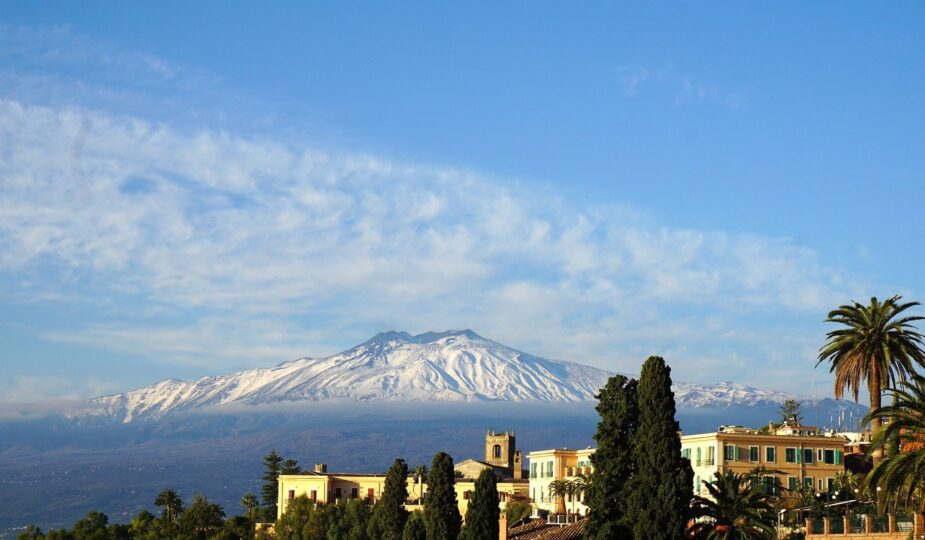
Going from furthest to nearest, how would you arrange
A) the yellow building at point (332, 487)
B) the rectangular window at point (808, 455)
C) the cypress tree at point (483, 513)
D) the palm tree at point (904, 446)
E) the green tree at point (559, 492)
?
the yellow building at point (332, 487), the green tree at point (559, 492), the rectangular window at point (808, 455), the cypress tree at point (483, 513), the palm tree at point (904, 446)

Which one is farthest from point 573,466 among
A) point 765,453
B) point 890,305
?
point 890,305

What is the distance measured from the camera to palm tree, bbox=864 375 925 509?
60250mm

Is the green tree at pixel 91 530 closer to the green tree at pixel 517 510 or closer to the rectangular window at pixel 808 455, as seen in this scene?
the green tree at pixel 517 510

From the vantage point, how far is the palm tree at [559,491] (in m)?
128

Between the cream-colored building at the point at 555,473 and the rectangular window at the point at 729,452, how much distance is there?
71.4ft

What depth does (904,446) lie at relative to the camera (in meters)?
62.9

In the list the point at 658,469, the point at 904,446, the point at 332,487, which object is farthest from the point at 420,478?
the point at 904,446

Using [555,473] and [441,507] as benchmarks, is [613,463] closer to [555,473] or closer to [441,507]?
[441,507]

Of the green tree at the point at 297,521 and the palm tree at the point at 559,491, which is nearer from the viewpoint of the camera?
the palm tree at the point at 559,491

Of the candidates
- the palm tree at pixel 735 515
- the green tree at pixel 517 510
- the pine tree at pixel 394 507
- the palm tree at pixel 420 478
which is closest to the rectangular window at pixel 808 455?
the green tree at pixel 517 510

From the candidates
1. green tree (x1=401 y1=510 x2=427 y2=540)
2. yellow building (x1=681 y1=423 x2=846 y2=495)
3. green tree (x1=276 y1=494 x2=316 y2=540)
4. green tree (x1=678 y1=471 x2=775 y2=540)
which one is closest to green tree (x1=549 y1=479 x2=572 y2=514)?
yellow building (x1=681 y1=423 x2=846 y2=495)

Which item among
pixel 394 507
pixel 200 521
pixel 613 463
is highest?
pixel 613 463

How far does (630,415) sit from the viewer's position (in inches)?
3282

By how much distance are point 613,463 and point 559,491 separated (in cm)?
4709
